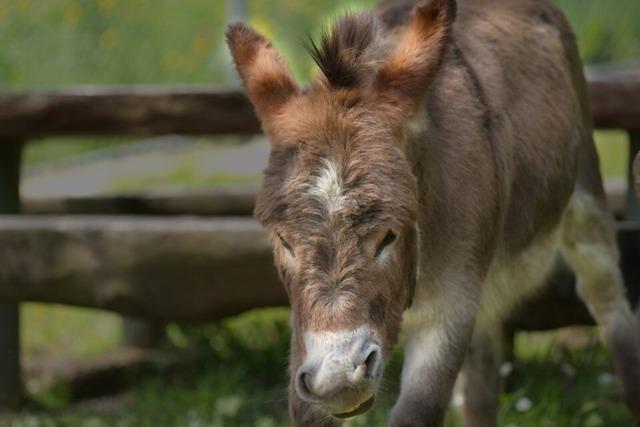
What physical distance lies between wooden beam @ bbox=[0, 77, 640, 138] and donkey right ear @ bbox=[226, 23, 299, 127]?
223cm

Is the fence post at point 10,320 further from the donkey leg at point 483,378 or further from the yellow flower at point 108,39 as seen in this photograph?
the yellow flower at point 108,39

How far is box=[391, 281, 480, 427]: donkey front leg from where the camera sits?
3801 mm

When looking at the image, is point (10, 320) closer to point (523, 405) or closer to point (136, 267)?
point (136, 267)

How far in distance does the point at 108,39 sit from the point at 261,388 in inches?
253

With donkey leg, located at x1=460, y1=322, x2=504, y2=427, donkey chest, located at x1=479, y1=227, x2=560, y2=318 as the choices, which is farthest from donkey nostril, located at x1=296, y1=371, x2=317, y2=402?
donkey leg, located at x1=460, y1=322, x2=504, y2=427

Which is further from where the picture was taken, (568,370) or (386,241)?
(568,370)

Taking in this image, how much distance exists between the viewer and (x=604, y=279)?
4.97 m

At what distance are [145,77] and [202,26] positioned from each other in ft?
2.53

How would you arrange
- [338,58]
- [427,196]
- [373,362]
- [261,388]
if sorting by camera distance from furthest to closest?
[261,388], [427,196], [338,58], [373,362]

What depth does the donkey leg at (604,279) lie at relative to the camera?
16.2 feet

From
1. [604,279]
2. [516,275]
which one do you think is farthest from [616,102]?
[516,275]

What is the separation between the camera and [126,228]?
528 cm

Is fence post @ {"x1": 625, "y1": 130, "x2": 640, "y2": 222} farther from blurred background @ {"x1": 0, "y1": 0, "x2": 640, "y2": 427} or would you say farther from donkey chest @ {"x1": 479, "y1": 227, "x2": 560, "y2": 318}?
donkey chest @ {"x1": 479, "y1": 227, "x2": 560, "y2": 318}

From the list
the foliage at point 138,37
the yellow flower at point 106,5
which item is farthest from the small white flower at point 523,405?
the yellow flower at point 106,5
